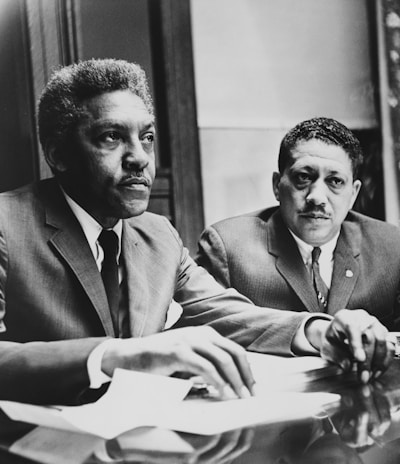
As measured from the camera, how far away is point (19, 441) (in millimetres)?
498

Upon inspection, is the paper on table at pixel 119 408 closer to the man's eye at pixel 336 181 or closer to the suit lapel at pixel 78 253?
the suit lapel at pixel 78 253

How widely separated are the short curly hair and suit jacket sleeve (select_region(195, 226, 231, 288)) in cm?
32

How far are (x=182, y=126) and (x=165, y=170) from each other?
91 mm

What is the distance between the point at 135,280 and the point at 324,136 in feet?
1.43

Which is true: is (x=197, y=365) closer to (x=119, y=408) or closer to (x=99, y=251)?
(x=119, y=408)

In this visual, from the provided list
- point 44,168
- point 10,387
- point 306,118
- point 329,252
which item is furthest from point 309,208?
point 10,387

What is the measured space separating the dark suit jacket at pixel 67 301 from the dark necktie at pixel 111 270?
2 cm

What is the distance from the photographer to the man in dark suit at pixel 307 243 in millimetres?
1032

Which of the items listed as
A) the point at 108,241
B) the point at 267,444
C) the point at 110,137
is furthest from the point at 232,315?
the point at 267,444

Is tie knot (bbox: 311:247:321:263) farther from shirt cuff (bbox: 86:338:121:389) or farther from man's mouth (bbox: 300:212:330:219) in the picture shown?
shirt cuff (bbox: 86:338:121:389)

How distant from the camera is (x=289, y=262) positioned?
3.44ft

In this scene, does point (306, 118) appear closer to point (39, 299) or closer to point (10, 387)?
point (39, 299)

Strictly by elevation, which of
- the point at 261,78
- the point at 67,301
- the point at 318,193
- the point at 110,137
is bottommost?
the point at 67,301

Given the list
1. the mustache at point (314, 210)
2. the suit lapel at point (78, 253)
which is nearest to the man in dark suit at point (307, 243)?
the mustache at point (314, 210)
